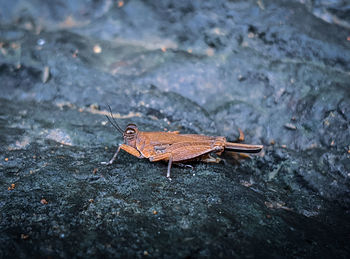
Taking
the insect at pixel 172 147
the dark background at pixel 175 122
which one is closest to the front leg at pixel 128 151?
the insect at pixel 172 147

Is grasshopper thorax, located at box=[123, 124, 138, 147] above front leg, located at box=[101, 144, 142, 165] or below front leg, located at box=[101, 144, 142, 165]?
above

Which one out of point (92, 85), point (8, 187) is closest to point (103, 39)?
point (92, 85)

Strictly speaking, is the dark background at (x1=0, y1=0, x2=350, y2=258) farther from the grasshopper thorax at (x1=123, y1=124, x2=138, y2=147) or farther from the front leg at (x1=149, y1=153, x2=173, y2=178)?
the grasshopper thorax at (x1=123, y1=124, x2=138, y2=147)

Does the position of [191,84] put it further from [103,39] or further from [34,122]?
[34,122]

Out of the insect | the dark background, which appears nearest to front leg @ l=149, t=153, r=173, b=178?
the insect

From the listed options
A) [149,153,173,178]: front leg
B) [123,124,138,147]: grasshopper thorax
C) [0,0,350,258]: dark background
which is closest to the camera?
[0,0,350,258]: dark background

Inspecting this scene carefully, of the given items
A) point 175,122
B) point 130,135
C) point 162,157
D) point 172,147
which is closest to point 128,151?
point 130,135

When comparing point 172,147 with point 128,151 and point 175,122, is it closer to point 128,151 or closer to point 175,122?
point 128,151
